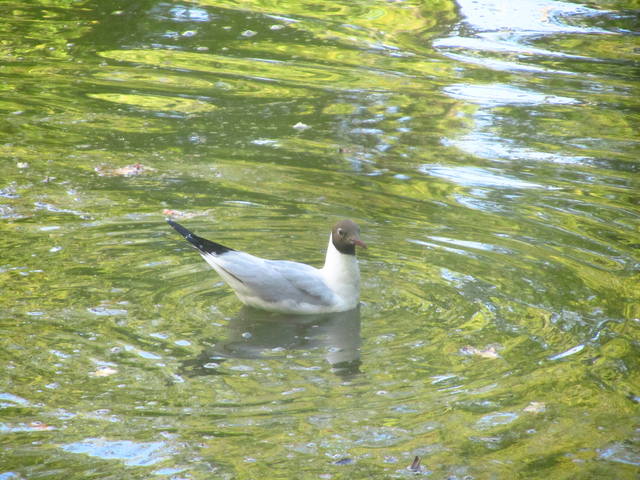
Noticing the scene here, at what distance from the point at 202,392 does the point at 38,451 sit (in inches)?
39.9

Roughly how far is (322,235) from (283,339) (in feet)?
5.58

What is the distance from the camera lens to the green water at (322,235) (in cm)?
500

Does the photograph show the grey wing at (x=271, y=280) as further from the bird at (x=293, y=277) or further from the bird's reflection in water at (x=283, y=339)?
the bird's reflection in water at (x=283, y=339)

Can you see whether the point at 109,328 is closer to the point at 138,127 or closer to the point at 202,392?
the point at 202,392

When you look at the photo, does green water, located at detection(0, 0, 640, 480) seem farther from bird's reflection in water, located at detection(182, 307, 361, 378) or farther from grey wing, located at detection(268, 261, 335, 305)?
grey wing, located at detection(268, 261, 335, 305)

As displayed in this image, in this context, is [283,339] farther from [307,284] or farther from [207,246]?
[207,246]

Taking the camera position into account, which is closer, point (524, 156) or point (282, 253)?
point (282, 253)

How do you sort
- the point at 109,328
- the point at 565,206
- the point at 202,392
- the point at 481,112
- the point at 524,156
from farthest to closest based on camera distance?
the point at 481,112
the point at 524,156
the point at 565,206
the point at 109,328
the point at 202,392

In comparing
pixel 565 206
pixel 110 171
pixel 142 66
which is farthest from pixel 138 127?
pixel 565 206

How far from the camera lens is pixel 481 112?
11.1 metres

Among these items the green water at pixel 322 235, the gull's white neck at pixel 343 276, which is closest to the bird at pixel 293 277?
the gull's white neck at pixel 343 276

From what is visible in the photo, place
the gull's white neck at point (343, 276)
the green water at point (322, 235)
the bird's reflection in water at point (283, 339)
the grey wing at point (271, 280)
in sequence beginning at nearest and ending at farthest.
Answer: the green water at point (322, 235) → the bird's reflection in water at point (283, 339) → the grey wing at point (271, 280) → the gull's white neck at point (343, 276)

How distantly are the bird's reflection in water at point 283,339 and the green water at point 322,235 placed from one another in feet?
0.08

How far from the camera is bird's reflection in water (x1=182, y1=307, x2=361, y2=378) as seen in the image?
5.84 m
